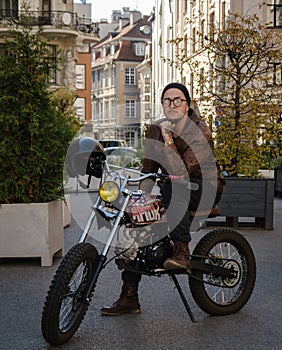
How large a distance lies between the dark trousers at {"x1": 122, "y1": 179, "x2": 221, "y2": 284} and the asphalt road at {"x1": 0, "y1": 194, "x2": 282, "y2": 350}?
71 cm

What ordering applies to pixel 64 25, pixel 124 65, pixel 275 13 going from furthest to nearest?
pixel 124 65 < pixel 64 25 < pixel 275 13

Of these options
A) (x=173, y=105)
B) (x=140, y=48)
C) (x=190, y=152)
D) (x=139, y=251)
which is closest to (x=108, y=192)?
(x=139, y=251)

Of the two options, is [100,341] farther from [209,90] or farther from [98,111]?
[98,111]

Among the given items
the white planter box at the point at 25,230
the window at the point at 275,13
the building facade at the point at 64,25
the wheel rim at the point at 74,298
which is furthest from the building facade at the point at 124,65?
the wheel rim at the point at 74,298

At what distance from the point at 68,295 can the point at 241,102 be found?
784 cm

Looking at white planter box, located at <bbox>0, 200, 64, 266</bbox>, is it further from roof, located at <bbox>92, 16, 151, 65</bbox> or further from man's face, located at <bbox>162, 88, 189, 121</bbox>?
roof, located at <bbox>92, 16, 151, 65</bbox>

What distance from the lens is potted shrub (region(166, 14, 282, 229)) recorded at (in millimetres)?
11281

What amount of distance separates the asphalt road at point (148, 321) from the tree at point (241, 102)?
4294 mm

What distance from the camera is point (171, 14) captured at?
5950 centimetres

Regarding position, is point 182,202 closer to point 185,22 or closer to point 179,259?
point 179,259

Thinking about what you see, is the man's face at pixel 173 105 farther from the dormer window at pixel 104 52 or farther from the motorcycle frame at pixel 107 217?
the dormer window at pixel 104 52

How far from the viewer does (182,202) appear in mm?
5562

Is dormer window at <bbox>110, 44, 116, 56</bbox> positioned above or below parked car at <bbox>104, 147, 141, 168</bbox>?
above

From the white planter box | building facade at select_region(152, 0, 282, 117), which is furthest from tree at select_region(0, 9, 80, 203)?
building facade at select_region(152, 0, 282, 117)
